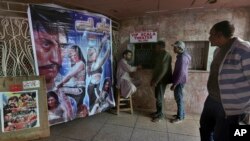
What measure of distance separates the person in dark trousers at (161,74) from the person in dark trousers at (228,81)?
1.38 m

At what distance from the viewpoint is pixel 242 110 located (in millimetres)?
1382

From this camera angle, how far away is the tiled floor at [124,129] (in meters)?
2.46

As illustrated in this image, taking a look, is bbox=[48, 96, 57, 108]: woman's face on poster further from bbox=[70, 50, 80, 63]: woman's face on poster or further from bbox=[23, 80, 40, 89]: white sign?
bbox=[70, 50, 80, 63]: woman's face on poster

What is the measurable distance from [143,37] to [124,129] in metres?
1.90

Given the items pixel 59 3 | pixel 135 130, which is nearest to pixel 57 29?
pixel 59 3

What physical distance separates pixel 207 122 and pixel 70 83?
2.05m

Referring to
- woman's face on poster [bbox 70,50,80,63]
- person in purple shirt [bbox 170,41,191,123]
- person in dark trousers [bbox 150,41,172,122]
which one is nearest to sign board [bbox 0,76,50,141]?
woman's face on poster [bbox 70,50,80,63]

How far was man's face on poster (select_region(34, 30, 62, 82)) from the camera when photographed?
2.26 m

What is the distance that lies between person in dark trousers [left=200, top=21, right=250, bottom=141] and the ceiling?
4.14 ft

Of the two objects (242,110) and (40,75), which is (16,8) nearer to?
→ (40,75)

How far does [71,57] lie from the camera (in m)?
2.60

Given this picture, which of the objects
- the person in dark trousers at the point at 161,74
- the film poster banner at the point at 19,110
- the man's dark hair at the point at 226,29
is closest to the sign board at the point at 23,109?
the film poster banner at the point at 19,110

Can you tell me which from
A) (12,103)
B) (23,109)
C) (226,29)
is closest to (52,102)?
(23,109)

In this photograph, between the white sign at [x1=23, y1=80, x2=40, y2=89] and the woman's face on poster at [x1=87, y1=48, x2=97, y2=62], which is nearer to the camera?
the white sign at [x1=23, y1=80, x2=40, y2=89]
